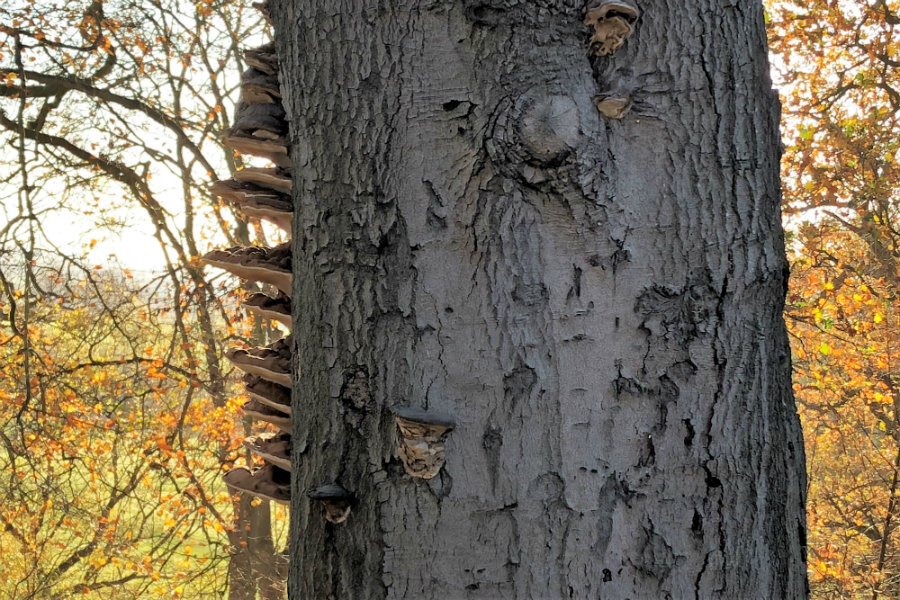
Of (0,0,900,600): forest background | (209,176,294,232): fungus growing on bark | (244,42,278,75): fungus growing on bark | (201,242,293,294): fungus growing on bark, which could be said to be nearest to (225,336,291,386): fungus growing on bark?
(201,242,293,294): fungus growing on bark

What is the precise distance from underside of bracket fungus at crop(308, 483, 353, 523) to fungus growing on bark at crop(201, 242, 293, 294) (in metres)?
0.43

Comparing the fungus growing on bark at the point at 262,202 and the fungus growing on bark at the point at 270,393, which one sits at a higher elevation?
the fungus growing on bark at the point at 262,202

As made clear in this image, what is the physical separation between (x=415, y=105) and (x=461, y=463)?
0.43m

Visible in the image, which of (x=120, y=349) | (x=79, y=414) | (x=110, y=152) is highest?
(x=110, y=152)

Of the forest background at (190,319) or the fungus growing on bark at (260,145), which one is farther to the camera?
the forest background at (190,319)

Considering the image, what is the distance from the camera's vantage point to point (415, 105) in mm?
857

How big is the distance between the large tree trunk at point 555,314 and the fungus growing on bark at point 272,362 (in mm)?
287

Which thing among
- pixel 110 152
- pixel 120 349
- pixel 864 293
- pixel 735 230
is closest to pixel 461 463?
pixel 735 230

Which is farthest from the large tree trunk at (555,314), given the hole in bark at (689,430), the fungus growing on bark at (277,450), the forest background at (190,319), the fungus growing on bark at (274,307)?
the forest background at (190,319)

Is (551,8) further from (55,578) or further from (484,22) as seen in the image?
(55,578)

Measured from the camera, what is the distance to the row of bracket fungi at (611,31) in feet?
2.66

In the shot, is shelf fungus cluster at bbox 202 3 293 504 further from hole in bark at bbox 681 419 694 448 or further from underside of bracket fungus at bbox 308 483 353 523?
hole in bark at bbox 681 419 694 448

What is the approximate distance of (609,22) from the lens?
831 mm

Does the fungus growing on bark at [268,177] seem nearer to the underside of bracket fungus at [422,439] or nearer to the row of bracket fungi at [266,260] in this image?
the row of bracket fungi at [266,260]
